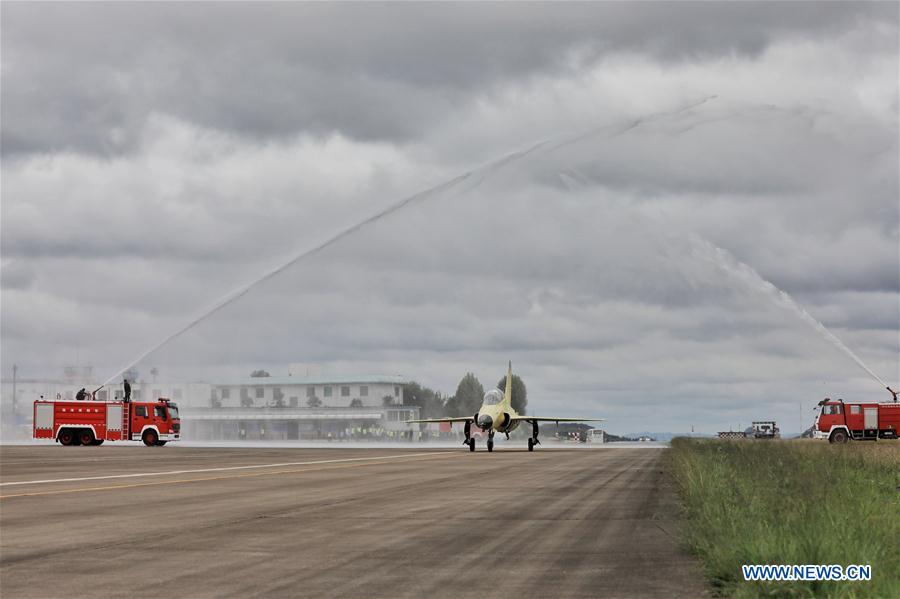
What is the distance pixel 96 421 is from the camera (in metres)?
77.4

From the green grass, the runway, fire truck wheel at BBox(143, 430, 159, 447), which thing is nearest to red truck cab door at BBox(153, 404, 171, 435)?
fire truck wheel at BBox(143, 430, 159, 447)

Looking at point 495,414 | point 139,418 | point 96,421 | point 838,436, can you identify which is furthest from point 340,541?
point 838,436

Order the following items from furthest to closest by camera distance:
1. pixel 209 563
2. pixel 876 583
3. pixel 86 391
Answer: pixel 86 391 < pixel 209 563 < pixel 876 583

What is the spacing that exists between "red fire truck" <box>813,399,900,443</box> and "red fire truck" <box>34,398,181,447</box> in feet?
188

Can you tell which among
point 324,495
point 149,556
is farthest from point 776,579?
point 324,495

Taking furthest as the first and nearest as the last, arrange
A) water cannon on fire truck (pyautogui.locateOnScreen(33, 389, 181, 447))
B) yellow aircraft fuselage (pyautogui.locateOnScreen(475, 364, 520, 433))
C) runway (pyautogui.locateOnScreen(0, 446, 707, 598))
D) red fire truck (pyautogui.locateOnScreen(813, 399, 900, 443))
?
red fire truck (pyautogui.locateOnScreen(813, 399, 900, 443))
water cannon on fire truck (pyautogui.locateOnScreen(33, 389, 181, 447))
yellow aircraft fuselage (pyautogui.locateOnScreen(475, 364, 520, 433))
runway (pyautogui.locateOnScreen(0, 446, 707, 598))

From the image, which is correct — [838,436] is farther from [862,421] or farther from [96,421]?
[96,421]

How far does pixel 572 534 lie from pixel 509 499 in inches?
312

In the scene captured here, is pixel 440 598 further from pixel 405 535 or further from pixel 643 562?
pixel 405 535

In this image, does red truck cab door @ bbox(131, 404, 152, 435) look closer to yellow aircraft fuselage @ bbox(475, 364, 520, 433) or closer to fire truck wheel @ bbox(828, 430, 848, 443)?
yellow aircraft fuselage @ bbox(475, 364, 520, 433)

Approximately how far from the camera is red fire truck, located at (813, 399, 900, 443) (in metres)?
79.3

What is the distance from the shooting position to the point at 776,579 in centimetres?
987

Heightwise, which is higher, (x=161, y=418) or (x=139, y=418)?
(x=139, y=418)

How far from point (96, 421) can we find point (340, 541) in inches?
2672
